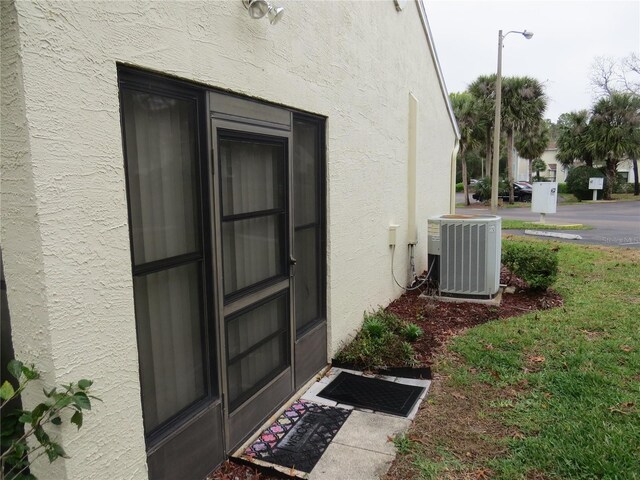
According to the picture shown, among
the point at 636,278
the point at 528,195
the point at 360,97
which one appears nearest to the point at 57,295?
the point at 360,97

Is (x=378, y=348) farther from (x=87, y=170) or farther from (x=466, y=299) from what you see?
(x=87, y=170)

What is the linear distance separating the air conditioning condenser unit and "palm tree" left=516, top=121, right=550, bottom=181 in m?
24.4

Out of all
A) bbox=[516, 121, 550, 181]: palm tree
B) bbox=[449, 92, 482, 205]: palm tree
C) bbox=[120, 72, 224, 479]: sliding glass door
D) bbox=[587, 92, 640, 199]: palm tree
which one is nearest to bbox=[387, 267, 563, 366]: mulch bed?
bbox=[120, 72, 224, 479]: sliding glass door

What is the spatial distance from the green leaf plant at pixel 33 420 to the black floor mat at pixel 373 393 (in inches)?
90.2

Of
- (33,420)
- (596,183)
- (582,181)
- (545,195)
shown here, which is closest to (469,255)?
(33,420)

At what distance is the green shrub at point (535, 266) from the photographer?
256 inches

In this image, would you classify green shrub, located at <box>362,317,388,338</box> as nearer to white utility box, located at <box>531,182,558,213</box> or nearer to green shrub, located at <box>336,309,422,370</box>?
green shrub, located at <box>336,309,422,370</box>

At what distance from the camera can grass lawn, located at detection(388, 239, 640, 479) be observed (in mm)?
2793

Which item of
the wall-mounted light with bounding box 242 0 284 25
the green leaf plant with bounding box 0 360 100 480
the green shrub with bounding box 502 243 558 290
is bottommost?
the green shrub with bounding box 502 243 558 290

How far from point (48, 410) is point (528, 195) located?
3305 centimetres

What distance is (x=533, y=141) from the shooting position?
2912 cm

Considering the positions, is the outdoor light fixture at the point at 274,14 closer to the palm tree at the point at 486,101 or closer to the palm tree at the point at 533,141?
the palm tree at the point at 486,101

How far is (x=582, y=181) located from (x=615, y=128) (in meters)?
3.71

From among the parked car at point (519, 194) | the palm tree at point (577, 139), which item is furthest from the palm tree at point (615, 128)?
the parked car at point (519, 194)
